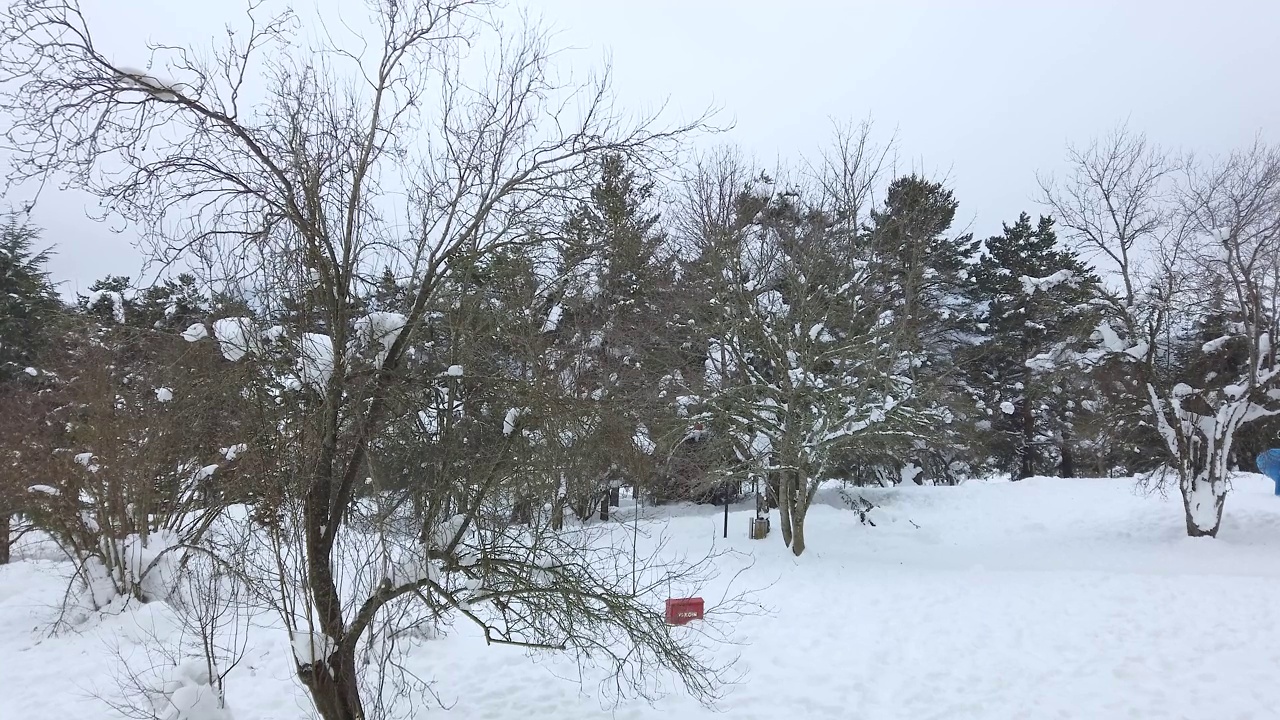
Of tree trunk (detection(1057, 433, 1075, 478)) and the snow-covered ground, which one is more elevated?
tree trunk (detection(1057, 433, 1075, 478))

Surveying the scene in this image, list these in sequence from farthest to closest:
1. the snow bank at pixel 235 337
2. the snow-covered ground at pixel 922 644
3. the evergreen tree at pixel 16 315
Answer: the evergreen tree at pixel 16 315, the snow-covered ground at pixel 922 644, the snow bank at pixel 235 337

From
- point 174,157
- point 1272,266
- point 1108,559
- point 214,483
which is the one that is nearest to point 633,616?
point 214,483

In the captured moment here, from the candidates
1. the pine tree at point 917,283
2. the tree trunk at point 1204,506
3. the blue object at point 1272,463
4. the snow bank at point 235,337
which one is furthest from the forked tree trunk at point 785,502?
the blue object at point 1272,463

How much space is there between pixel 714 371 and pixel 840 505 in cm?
564

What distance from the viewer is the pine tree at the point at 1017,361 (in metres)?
22.5

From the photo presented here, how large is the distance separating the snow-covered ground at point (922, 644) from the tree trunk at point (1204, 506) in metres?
0.36

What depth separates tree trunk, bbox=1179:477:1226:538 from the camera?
449 inches

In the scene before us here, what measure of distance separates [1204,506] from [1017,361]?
41.1 feet

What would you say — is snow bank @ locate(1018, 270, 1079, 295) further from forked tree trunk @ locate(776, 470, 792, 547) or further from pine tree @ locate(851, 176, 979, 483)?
forked tree trunk @ locate(776, 470, 792, 547)

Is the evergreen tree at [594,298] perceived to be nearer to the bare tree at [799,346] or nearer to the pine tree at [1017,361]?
the bare tree at [799,346]

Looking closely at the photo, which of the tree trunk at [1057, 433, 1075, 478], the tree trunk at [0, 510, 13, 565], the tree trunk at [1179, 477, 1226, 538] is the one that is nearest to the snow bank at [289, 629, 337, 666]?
the tree trunk at [0, 510, 13, 565]

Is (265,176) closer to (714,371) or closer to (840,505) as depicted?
(714,371)

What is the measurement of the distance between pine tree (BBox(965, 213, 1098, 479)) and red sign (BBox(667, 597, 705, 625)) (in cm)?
1793

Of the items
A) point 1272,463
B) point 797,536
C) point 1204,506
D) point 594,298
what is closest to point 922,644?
point 797,536
